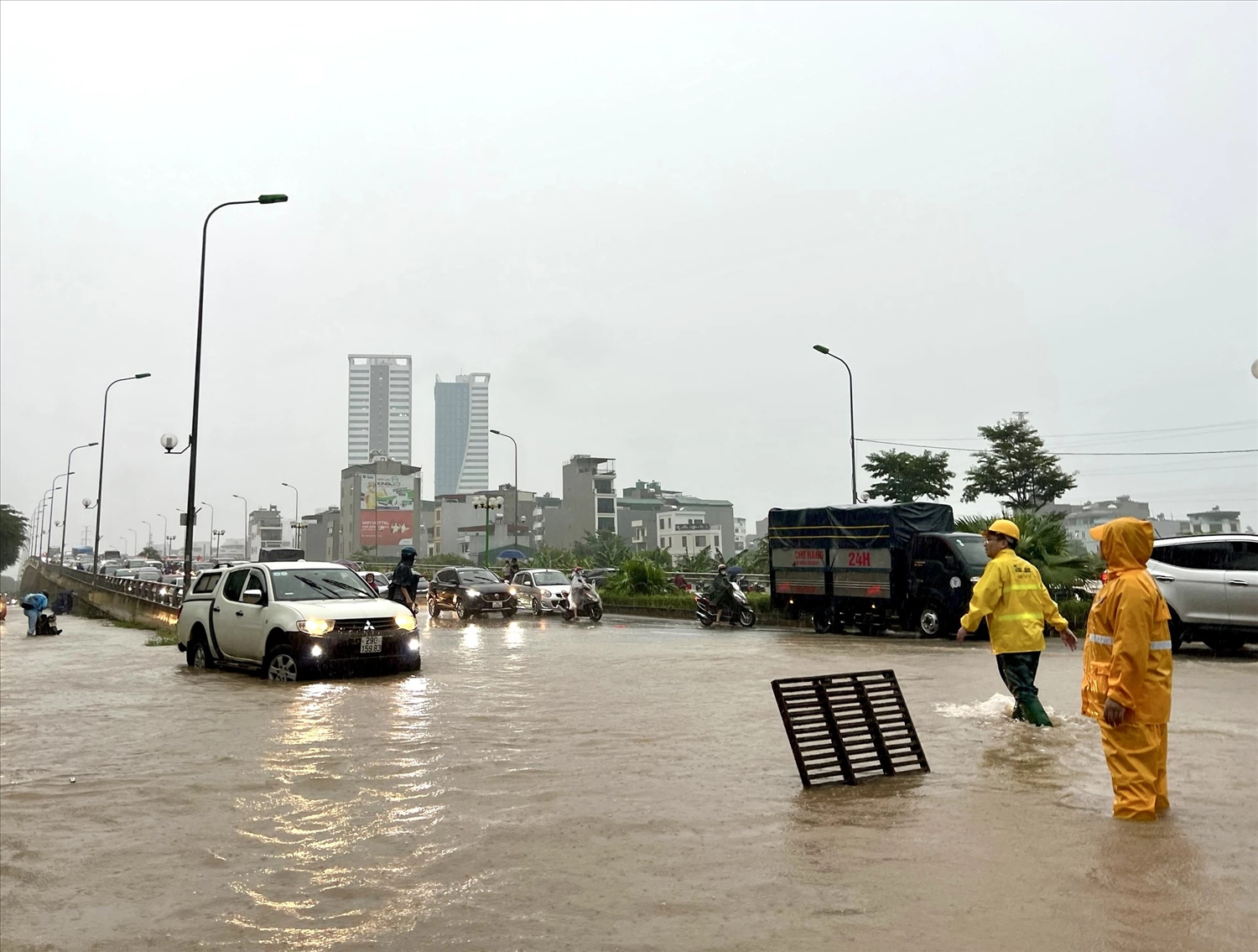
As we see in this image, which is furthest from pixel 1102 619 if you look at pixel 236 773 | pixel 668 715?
pixel 236 773

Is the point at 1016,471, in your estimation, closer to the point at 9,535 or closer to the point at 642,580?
the point at 642,580

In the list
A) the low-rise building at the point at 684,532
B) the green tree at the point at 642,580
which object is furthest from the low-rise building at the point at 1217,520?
the green tree at the point at 642,580

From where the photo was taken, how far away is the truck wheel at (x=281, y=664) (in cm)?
1373

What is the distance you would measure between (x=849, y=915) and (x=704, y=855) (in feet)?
3.80

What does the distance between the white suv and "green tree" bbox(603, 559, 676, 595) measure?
1923cm

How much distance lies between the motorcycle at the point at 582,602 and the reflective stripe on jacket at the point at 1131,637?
2261cm

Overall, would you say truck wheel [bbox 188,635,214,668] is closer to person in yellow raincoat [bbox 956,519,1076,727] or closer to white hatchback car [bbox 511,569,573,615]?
person in yellow raincoat [bbox 956,519,1076,727]

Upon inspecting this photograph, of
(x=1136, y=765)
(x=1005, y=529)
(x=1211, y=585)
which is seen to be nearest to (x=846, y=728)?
(x=1136, y=765)

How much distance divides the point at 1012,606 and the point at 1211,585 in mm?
8771

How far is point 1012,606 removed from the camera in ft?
29.5

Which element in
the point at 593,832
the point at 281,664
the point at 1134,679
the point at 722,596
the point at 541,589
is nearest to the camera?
the point at 1134,679

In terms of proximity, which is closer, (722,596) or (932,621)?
(932,621)

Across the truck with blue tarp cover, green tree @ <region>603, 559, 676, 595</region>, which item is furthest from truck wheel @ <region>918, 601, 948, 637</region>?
green tree @ <region>603, 559, 676, 595</region>

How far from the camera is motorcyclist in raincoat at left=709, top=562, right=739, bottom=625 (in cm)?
2628
